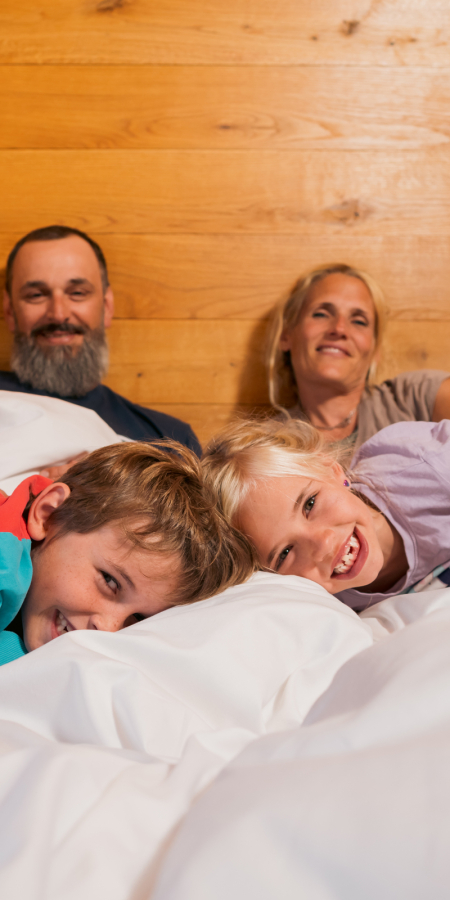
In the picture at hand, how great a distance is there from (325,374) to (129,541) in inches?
34.3

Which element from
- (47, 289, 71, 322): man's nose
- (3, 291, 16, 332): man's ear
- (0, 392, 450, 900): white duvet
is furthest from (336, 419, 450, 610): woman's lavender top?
(3, 291, 16, 332): man's ear

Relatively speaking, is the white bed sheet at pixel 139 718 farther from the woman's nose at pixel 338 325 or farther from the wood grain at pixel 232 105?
the wood grain at pixel 232 105

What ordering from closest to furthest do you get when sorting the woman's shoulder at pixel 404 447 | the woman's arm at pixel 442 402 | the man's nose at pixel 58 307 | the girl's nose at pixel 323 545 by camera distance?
the girl's nose at pixel 323 545 < the woman's shoulder at pixel 404 447 < the woman's arm at pixel 442 402 < the man's nose at pixel 58 307

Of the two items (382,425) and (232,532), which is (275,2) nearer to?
(382,425)

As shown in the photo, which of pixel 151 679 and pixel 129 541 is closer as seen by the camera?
pixel 151 679

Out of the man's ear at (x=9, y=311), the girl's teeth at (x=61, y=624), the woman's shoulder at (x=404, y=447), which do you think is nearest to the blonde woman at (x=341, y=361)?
the woman's shoulder at (x=404, y=447)

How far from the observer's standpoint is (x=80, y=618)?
0.80 metres

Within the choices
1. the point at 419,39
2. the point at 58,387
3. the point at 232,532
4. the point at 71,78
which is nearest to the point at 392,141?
the point at 419,39

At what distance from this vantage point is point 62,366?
155cm

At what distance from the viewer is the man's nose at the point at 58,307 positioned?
1551 mm

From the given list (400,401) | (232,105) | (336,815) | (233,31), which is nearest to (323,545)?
(336,815)

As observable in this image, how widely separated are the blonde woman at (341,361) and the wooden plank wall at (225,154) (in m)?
0.07

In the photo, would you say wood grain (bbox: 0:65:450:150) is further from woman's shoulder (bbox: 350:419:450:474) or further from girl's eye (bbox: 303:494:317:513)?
girl's eye (bbox: 303:494:317:513)

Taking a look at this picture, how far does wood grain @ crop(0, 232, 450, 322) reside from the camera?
1599 mm
